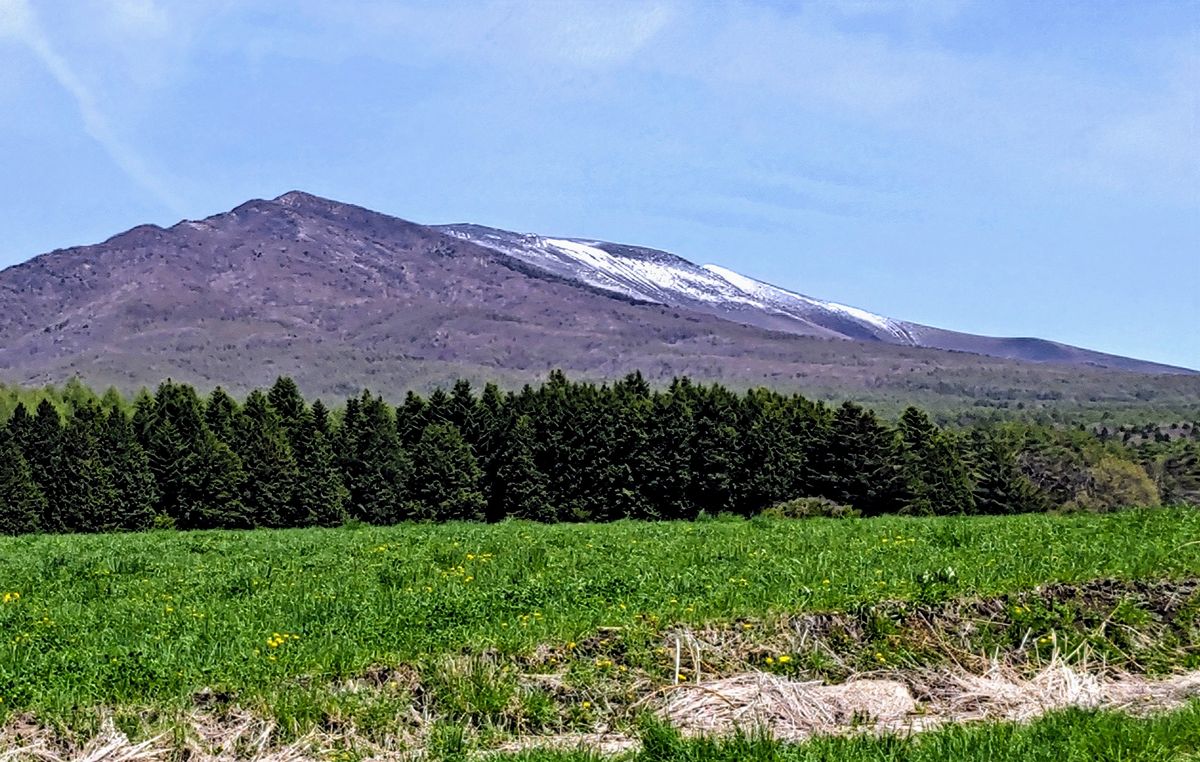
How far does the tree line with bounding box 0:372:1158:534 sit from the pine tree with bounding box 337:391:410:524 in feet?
0.30

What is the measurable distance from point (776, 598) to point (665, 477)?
52864 mm

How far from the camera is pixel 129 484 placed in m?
58.0

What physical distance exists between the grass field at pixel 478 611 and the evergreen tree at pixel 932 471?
44.4 metres

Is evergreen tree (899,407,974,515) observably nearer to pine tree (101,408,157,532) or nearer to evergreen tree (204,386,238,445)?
evergreen tree (204,386,238,445)

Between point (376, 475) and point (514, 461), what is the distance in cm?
806

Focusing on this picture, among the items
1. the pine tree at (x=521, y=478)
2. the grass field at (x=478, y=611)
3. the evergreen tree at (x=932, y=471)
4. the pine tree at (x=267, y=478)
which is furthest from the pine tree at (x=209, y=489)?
the grass field at (x=478, y=611)

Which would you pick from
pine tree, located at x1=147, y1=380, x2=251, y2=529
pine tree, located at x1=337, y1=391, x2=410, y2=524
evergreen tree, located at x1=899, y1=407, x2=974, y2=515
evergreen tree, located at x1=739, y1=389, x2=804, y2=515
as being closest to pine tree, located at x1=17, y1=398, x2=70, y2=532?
pine tree, located at x1=147, y1=380, x2=251, y2=529

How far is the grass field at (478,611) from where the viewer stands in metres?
9.09

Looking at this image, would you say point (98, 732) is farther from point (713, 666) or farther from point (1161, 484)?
point (1161, 484)

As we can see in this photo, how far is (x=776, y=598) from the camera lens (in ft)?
38.4

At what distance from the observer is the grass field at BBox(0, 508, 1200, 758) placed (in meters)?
9.09

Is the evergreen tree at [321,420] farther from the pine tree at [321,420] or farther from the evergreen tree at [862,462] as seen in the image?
the evergreen tree at [862,462]

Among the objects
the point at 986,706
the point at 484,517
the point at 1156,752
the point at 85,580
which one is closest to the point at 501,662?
the point at 986,706

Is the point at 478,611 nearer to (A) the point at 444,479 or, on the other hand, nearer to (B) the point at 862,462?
(A) the point at 444,479
